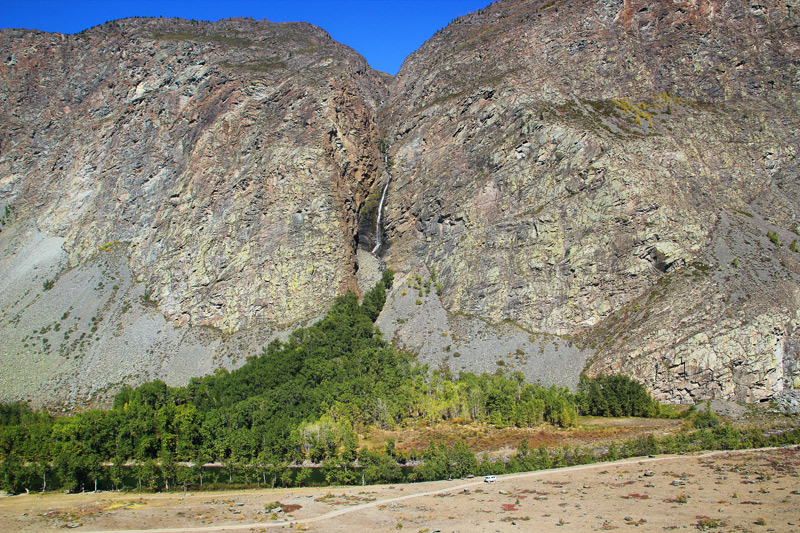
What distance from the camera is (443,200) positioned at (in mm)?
111812

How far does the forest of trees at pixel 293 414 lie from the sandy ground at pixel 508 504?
5.79 m

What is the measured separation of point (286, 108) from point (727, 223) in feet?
297

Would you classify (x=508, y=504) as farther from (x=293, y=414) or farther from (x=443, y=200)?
(x=443, y=200)

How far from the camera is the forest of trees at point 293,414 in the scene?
57.8 meters

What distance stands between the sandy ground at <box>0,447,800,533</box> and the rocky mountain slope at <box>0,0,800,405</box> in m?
29.1

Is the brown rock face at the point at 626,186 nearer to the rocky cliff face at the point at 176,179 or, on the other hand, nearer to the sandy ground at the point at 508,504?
the rocky cliff face at the point at 176,179

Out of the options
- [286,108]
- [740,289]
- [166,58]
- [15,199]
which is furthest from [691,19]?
[15,199]

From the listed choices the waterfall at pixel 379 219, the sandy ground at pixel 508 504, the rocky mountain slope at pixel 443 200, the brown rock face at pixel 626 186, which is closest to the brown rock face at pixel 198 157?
the rocky mountain slope at pixel 443 200

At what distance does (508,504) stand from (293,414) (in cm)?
4145

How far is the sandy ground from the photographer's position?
3562 centimetres

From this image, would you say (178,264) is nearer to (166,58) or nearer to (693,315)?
(166,58)

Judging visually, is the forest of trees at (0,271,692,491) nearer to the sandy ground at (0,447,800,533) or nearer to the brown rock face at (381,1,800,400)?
the sandy ground at (0,447,800,533)

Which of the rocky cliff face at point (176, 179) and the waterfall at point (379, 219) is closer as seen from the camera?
the rocky cliff face at point (176, 179)

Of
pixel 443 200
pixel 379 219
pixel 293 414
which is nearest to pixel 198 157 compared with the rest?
pixel 379 219
